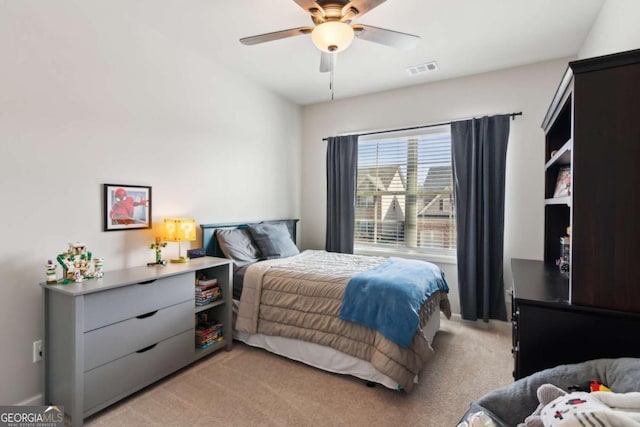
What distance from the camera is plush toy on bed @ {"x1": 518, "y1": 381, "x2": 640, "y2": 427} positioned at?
0.77m

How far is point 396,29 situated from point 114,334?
3053 millimetres

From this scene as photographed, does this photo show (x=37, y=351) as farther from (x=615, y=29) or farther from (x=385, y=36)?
(x=615, y=29)

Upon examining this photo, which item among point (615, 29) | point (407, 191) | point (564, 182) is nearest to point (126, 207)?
point (407, 191)

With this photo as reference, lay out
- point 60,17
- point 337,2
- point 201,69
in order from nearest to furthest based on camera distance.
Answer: point 337,2, point 60,17, point 201,69

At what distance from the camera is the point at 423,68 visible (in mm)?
3273

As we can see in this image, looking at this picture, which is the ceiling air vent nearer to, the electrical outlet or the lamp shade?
the lamp shade

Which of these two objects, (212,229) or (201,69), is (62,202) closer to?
(212,229)

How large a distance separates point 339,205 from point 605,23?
116 inches

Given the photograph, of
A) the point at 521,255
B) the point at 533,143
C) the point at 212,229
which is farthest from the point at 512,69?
the point at 212,229

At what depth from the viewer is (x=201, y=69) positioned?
3.02 m

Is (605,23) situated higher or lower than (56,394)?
higher

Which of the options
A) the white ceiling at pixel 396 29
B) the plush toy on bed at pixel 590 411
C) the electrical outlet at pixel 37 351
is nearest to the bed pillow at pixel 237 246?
the electrical outlet at pixel 37 351

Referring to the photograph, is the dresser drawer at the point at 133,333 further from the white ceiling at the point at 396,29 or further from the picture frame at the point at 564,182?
the picture frame at the point at 564,182

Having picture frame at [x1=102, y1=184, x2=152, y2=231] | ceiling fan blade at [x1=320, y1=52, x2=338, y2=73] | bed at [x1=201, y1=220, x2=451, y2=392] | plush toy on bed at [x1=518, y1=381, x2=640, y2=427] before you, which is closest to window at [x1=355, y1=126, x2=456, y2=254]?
bed at [x1=201, y1=220, x2=451, y2=392]
